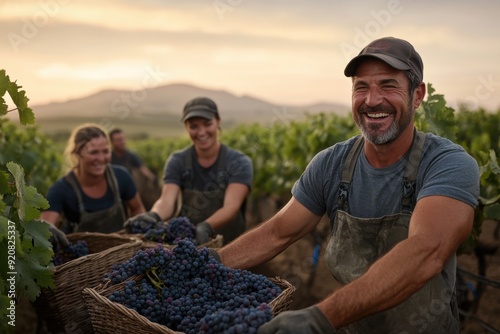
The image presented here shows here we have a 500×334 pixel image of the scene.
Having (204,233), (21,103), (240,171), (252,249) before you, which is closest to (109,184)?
(240,171)

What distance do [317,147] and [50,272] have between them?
5.37 m

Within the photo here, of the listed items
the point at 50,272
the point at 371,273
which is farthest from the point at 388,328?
the point at 50,272

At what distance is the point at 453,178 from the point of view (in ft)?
7.09

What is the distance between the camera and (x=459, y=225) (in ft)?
6.77

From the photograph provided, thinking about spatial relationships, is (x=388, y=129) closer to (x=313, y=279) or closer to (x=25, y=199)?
(x=25, y=199)

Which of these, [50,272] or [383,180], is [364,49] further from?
[50,272]

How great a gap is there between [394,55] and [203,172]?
2626mm

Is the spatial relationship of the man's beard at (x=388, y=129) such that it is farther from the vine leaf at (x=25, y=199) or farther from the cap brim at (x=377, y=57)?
the vine leaf at (x=25, y=199)

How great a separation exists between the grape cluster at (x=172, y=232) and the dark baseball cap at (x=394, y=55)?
169 cm

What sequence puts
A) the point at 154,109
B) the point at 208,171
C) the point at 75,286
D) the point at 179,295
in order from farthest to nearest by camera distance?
the point at 154,109
the point at 208,171
the point at 75,286
the point at 179,295

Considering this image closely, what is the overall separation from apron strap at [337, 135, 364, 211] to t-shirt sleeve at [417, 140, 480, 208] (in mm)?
400

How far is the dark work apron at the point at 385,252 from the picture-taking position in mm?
2328

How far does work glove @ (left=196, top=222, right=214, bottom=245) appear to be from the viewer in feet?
12.3

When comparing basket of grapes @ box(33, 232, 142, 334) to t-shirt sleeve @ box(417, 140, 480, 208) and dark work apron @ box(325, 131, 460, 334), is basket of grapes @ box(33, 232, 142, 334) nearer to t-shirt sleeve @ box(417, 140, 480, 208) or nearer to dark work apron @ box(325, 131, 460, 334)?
dark work apron @ box(325, 131, 460, 334)
